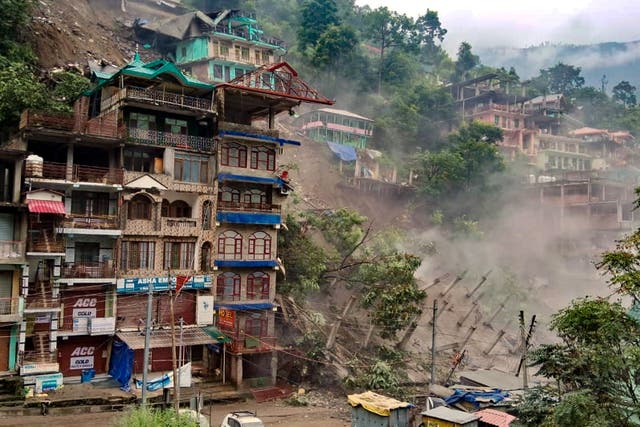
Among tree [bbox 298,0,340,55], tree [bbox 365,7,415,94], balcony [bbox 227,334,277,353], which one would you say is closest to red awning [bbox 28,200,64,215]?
balcony [bbox 227,334,277,353]

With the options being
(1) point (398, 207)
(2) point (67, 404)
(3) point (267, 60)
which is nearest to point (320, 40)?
(3) point (267, 60)

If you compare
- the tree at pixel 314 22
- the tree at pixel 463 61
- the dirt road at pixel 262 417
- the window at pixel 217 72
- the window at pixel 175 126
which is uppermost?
→ the tree at pixel 463 61

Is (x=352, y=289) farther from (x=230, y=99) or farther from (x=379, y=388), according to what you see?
(x=230, y=99)

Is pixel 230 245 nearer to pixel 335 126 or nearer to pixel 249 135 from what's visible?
pixel 249 135

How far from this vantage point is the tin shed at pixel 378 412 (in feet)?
104

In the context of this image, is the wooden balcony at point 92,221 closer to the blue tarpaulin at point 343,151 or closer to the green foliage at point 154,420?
the green foliage at point 154,420

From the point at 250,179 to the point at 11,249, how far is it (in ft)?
52.1

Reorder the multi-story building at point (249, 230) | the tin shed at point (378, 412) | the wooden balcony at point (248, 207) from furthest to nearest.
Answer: the wooden balcony at point (248, 207), the multi-story building at point (249, 230), the tin shed at point (378, 412)

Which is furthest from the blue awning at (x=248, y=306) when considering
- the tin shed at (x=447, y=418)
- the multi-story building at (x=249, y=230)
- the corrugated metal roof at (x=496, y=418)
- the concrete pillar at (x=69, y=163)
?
the corrugated metal roof at (x=496, y=418)

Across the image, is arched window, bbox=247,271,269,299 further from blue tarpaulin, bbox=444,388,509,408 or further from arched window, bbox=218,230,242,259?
blue tarpaulin, bbox=444,388,509,408

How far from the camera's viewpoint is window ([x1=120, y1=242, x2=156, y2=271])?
128ft

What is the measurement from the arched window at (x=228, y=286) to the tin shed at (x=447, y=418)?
17.0 meters

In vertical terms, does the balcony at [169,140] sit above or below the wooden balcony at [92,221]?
above

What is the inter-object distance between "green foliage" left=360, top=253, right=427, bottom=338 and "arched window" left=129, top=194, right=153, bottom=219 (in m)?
17.8
